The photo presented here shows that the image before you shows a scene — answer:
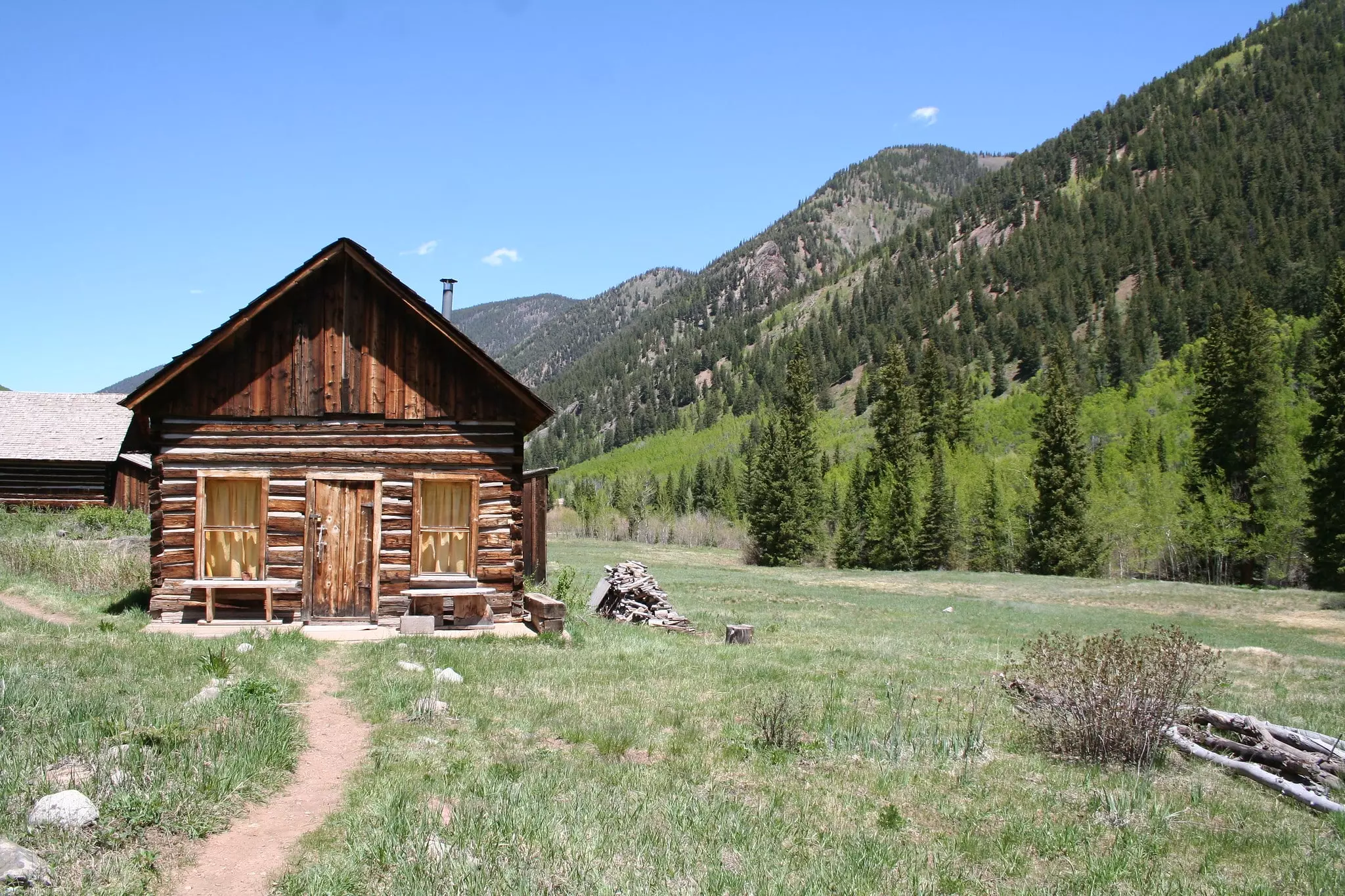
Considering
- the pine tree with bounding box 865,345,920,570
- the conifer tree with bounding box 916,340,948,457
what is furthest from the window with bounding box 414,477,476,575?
the conifer tree with bounding box 916,340,948,457

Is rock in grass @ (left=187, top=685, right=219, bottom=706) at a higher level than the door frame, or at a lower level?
lower

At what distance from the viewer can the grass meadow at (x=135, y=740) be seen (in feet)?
17.5

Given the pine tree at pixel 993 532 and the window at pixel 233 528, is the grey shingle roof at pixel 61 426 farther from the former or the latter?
the pine tree at pixel 993 532

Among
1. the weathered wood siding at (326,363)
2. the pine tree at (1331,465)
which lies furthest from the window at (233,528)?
the pine tree at (1331,465)

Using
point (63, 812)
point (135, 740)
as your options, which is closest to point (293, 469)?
point (135, 740)

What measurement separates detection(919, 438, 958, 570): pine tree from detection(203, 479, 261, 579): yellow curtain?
55.8m

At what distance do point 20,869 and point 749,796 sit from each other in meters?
5.02

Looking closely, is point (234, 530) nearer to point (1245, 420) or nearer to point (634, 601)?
point (634, 601)

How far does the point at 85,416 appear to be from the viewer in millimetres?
40219

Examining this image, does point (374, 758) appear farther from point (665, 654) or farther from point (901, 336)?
point (901, 336)

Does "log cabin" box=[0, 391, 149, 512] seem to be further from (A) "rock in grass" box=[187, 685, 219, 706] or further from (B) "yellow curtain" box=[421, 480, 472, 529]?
(A) "rock in grass" box=[187, 685, 219, 706]

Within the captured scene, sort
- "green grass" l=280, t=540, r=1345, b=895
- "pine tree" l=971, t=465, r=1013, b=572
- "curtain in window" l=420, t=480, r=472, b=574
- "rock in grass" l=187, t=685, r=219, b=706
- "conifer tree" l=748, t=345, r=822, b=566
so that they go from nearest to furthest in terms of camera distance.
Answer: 1. "green grass" l=280, t=540, r=1345, b=895
2. "rock in grass" l=187, t=685, r=219, b=706
3. "curtain in window" l=420, t=480, r=472, b=574
4. "pine tree" l=971, t=465, r=1013, b=572
5. "conifer tree" l=748, t=345, r=822, b=566

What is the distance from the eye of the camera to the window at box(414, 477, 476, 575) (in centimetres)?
1675

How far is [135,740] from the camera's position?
7.09 m
